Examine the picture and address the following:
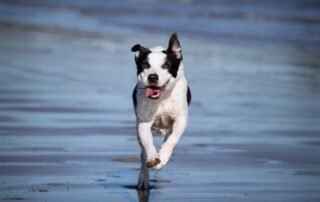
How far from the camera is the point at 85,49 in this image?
22297mm

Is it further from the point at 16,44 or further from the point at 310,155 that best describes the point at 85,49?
the point at 310,155

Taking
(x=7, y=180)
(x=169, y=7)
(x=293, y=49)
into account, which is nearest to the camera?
(x=7, y=180)

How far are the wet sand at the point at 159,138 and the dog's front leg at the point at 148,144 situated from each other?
1.06 ft

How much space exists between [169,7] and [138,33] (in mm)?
10620

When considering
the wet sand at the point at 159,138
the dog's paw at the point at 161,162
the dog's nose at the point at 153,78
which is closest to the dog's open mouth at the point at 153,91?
the dog's nose at the point at 153,78

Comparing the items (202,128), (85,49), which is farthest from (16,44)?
(202,128)

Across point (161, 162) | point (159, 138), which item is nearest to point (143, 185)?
point (161, 162)

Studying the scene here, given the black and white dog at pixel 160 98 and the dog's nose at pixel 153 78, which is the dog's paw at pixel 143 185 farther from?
the dog's nose at pixel 153 78

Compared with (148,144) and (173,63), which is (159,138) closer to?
(173,63)

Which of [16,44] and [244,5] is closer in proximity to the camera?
[16,44]

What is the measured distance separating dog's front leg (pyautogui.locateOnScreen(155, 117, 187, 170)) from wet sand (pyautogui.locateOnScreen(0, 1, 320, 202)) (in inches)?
11.5

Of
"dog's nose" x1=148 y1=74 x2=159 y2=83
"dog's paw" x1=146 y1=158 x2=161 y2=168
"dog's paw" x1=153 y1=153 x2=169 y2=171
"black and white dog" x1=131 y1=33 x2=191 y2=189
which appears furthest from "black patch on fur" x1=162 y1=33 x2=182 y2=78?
"dog's paw" x1=146 y1=158 x2=161 y2=168

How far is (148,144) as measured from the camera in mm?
8500

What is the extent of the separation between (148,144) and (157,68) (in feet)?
2.03
